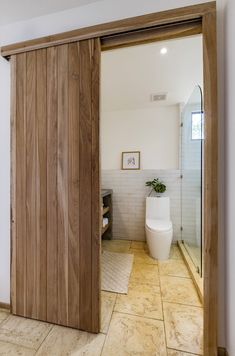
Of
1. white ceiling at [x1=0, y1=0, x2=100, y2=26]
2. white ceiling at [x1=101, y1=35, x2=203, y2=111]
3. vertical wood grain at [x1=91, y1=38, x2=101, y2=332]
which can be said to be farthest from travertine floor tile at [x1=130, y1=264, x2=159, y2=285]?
white ceiling at [x1=0, y1=0, x2=100, y2=26]

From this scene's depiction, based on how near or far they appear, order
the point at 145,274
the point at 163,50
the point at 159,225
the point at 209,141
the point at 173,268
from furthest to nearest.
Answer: the point at 159,225 < the point at 173,268 < the point at 145,274 < the point at 163,50 < the point at 209,141

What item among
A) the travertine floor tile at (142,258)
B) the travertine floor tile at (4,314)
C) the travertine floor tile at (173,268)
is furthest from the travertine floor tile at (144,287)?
the travertine floor tile at (4,314)

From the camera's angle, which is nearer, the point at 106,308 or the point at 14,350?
the point at 14,350

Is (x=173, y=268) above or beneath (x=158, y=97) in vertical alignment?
beneath

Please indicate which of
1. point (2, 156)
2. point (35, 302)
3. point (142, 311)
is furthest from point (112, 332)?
point (2, 156)

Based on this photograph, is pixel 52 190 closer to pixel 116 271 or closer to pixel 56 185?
pixel 56 185

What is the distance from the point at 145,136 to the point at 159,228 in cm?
160

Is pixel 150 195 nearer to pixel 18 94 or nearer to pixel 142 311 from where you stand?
pixel 142 311

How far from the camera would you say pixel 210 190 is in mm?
1151

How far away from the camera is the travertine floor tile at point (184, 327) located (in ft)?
4.10

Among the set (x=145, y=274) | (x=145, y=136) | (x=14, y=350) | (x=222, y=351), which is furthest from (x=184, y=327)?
(x=145, y=136)

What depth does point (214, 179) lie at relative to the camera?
1.15 meters

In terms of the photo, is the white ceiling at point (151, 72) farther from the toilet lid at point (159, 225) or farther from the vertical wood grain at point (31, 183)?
the toilet lid at point (159, 225)

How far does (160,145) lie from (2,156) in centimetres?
238
